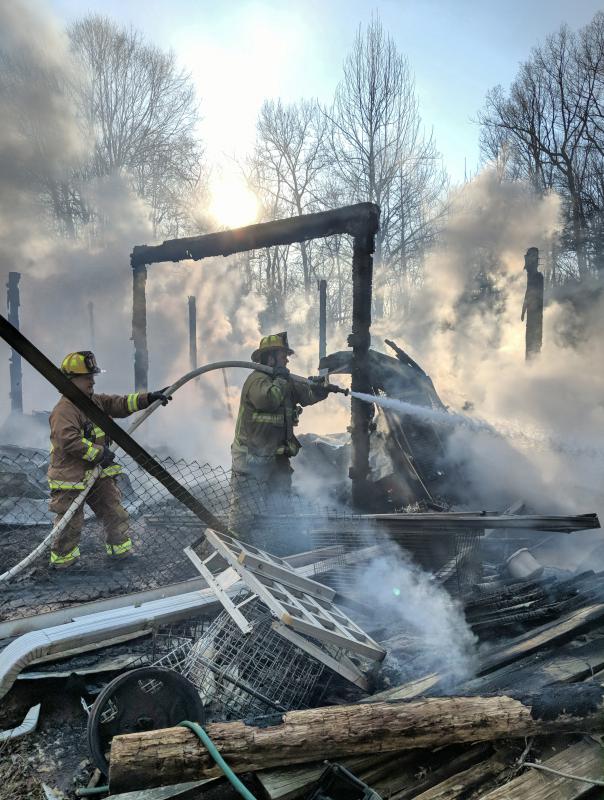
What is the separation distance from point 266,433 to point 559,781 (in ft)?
12.6

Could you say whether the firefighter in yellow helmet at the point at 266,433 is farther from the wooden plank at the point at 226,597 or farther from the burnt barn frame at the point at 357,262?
the wooden plank at the point at 226,597

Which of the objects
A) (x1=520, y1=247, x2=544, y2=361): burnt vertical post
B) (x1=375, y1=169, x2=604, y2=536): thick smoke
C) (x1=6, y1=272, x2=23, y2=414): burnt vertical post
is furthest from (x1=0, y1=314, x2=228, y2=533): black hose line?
(x1=6, y1=272, x2=23, y2=414): burnt vertical post

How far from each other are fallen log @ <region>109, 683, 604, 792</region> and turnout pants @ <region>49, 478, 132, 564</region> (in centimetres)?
308

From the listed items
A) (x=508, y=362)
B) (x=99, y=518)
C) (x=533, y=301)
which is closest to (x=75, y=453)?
(x=99, y=518)

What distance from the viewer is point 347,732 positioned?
230cm

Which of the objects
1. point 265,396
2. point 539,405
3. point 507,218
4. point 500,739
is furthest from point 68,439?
point 507,218

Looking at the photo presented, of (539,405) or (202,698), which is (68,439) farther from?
(539,405)

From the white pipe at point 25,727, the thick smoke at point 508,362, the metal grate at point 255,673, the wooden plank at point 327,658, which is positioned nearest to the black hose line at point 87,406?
the metal grate at point 255,673

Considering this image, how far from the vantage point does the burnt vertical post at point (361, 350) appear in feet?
20.6

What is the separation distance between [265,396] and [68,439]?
1849mm

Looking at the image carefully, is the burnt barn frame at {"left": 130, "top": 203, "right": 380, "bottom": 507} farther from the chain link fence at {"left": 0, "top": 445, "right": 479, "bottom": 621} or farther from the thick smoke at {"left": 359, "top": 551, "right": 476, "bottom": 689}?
the thick smoke at {"left": 359, "top": 551, "right": 476, "bottom": 689}

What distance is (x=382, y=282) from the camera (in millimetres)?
26109

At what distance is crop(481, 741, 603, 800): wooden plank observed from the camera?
216 centimetres

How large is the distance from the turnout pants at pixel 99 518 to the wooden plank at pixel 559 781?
13.2 ft
